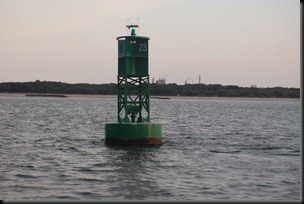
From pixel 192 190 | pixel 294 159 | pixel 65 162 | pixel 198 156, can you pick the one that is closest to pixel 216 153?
pixel 198 156

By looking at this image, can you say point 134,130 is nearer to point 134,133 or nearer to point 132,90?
point 134,133

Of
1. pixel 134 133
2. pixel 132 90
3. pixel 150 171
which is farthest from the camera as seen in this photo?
pixel 132 90

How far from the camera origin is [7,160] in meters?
28.6

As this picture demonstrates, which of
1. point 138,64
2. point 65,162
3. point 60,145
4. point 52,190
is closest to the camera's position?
point 52,190

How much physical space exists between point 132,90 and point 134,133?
3779 millimetres

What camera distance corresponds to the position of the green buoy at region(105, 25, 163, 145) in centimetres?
3059

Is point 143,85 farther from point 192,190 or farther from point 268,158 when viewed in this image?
point 192,190

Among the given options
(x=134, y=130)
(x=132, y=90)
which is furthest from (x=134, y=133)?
(x=132, y=90)

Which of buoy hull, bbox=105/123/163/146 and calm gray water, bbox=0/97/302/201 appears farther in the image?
buoy hull, bbox=105/123/163/146

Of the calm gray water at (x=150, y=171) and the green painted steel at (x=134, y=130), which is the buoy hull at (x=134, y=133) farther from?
the calm gray water at (x=150, y=171)

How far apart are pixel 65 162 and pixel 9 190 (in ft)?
23.9

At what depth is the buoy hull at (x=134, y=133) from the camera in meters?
30.5

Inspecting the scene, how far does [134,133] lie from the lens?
30.5 meters

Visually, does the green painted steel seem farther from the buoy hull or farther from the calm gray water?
the calm gray water
